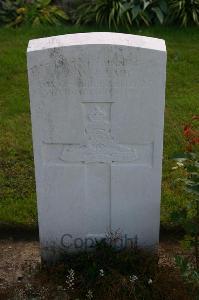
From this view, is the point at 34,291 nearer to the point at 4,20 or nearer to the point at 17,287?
the point at 17,287

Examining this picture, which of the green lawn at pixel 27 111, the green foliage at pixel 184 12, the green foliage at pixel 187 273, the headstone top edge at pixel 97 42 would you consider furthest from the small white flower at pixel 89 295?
the green foliage at pixel 184 12

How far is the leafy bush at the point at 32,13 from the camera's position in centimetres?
953

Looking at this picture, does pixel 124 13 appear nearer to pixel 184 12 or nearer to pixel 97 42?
pixel 184 12

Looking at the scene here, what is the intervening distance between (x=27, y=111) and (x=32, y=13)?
10.5 ft

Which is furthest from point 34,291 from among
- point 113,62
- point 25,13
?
point 25,13

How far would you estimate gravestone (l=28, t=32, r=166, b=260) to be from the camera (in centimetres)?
372

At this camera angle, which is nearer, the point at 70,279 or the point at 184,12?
the point at 70,279

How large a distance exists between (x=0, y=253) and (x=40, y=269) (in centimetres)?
48

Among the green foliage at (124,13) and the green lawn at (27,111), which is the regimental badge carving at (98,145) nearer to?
the green lawn at (27,111)

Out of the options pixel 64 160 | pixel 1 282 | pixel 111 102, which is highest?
pixel 111 102

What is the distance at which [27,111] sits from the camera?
6906 millimetres

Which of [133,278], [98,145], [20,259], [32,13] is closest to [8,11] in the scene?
[32,13]

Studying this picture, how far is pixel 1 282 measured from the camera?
436 centimetres

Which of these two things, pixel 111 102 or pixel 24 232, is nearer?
pixel 111 102
